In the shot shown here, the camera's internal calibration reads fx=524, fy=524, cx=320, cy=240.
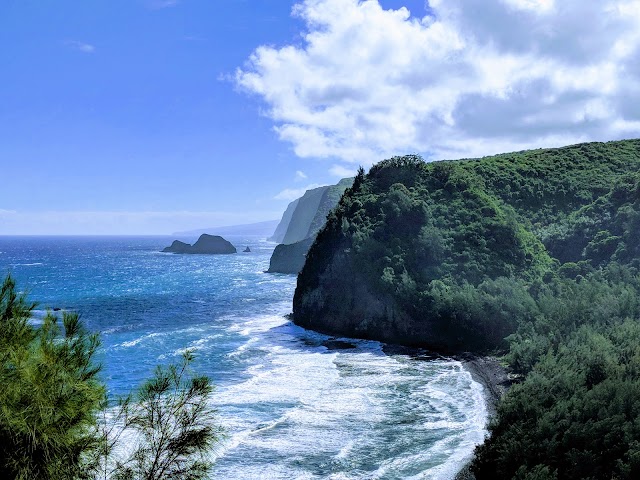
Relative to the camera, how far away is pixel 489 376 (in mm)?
36438

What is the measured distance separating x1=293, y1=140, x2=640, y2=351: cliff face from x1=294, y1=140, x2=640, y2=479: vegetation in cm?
14

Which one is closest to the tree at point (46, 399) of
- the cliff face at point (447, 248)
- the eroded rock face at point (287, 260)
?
the cliff face at point (447, 248)

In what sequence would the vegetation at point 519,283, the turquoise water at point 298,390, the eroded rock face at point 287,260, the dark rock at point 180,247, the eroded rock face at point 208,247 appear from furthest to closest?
the dark rock at point 180,247, the eroded rock face at point 208,247, the eroded rock face at point 287,260, the turquoise water at point 298,390, the vegetation at point 519,283

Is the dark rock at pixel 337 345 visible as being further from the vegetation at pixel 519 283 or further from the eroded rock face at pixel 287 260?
the eroded rock face at pixel 287 260

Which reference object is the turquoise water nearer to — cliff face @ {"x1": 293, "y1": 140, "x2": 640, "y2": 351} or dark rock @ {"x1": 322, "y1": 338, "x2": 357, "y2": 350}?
dark rock @ {"x1": 322, "y1": 338, "x2": 357, "y2": 350}

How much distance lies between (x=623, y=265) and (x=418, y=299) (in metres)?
19.1

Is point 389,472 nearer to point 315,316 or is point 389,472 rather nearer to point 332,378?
point 332,378

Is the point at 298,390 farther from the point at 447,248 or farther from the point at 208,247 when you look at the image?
the point at 208,247

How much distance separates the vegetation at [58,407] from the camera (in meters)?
8.66

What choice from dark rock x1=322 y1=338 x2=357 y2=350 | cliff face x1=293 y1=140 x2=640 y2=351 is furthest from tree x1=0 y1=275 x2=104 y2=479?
cliff face x1=293 y1=140 x2=640 y2=351

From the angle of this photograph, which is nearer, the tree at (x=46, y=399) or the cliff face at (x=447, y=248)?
the tree at (x=46, y=399)

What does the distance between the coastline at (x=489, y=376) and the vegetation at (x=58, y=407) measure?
21764mm

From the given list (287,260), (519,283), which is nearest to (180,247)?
(287,260)

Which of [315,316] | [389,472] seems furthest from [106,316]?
[389,472]
